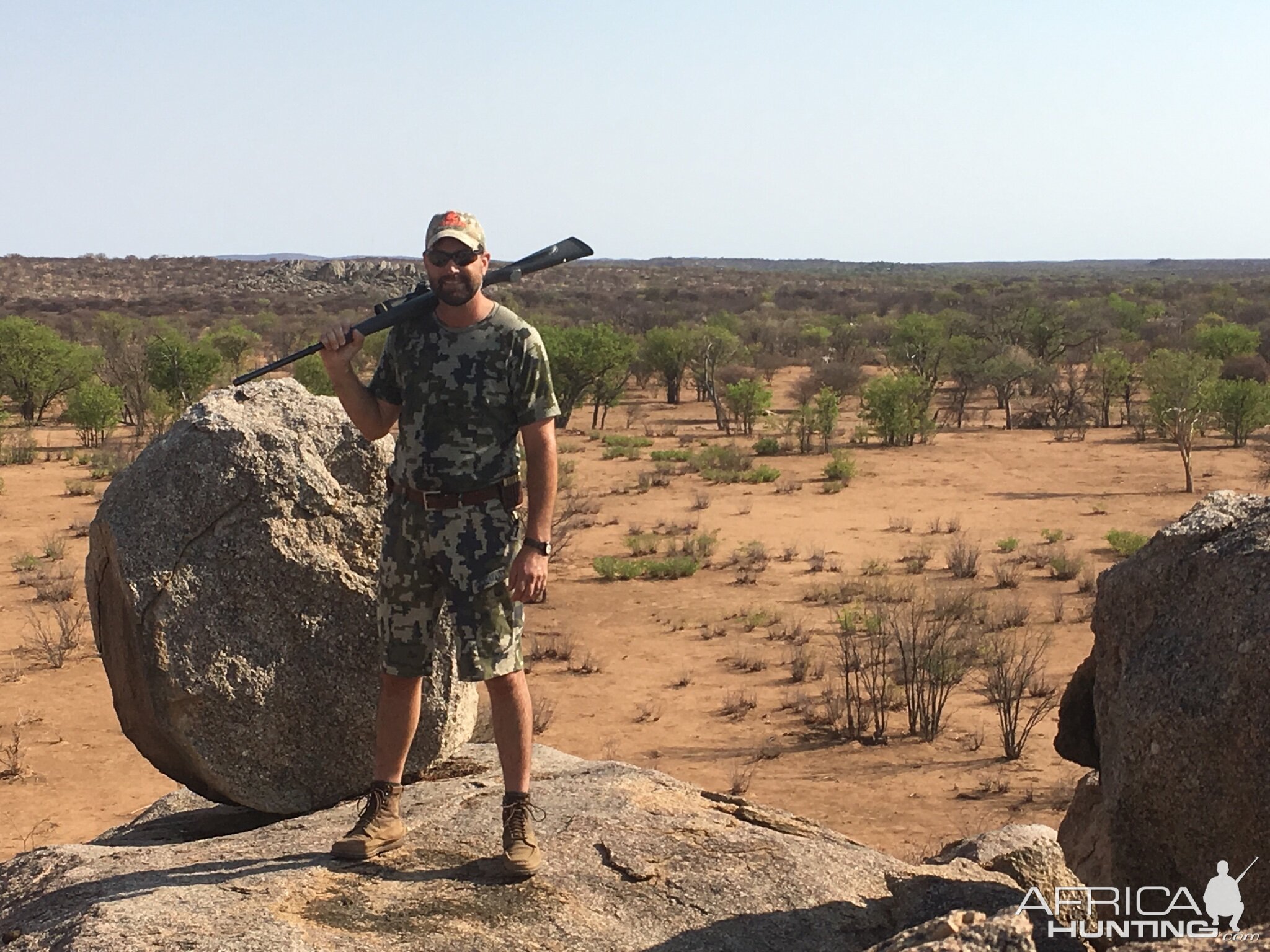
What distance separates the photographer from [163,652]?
4168 millimetres

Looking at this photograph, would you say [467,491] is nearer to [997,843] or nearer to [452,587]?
[452,587]

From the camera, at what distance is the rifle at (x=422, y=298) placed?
3.63 metres

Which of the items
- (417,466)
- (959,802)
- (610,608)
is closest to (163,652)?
(417,466)

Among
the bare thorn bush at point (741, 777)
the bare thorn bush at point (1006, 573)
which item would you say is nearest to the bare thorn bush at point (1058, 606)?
the bare thorn bush at point (1006, 573)

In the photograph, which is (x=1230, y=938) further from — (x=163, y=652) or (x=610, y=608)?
(x=610, y=608)

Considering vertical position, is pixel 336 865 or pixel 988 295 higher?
pixel 988 295

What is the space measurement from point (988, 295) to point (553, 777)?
5377 cm

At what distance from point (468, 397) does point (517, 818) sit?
1241 millimetres

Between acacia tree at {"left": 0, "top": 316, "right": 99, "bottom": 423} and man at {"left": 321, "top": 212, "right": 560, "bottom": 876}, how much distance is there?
21.2 m

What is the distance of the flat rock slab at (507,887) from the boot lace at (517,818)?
0.12m

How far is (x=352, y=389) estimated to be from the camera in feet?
11.8

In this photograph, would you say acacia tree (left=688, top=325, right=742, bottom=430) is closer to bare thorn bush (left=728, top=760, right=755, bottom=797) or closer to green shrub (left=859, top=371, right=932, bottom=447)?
green shrub (left=859, top=371, right=932, bottom=447)

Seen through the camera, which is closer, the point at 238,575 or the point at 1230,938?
the point at 1230,938

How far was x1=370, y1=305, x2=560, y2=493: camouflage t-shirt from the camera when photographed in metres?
3.57
